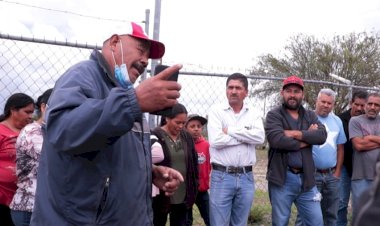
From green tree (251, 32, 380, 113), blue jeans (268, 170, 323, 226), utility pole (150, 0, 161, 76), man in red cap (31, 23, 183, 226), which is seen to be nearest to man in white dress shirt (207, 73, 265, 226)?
blue jeans (268, 170, 323, 226)

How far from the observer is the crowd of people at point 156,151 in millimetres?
1806

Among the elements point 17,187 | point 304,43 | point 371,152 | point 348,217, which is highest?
point 304,43

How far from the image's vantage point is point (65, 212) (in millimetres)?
2078

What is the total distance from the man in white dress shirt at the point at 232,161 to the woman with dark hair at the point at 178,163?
237mm

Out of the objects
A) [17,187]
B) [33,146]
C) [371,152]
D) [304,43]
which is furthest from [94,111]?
[304,43]

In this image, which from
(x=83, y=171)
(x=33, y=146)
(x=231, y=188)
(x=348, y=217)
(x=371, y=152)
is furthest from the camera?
(x=348, y=217)

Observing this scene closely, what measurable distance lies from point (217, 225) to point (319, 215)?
1164mm

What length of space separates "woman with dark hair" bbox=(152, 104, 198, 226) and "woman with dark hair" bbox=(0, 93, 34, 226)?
1.33 m

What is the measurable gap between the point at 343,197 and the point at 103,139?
5.29 m

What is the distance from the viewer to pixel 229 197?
15.8ft

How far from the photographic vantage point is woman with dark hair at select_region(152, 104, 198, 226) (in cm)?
473

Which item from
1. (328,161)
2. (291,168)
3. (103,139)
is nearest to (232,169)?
(291,168)

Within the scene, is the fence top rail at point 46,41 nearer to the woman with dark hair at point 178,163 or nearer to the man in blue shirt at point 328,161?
the woman with dark hair at point 178,163

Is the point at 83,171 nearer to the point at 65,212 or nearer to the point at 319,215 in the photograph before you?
the point at 65,212
